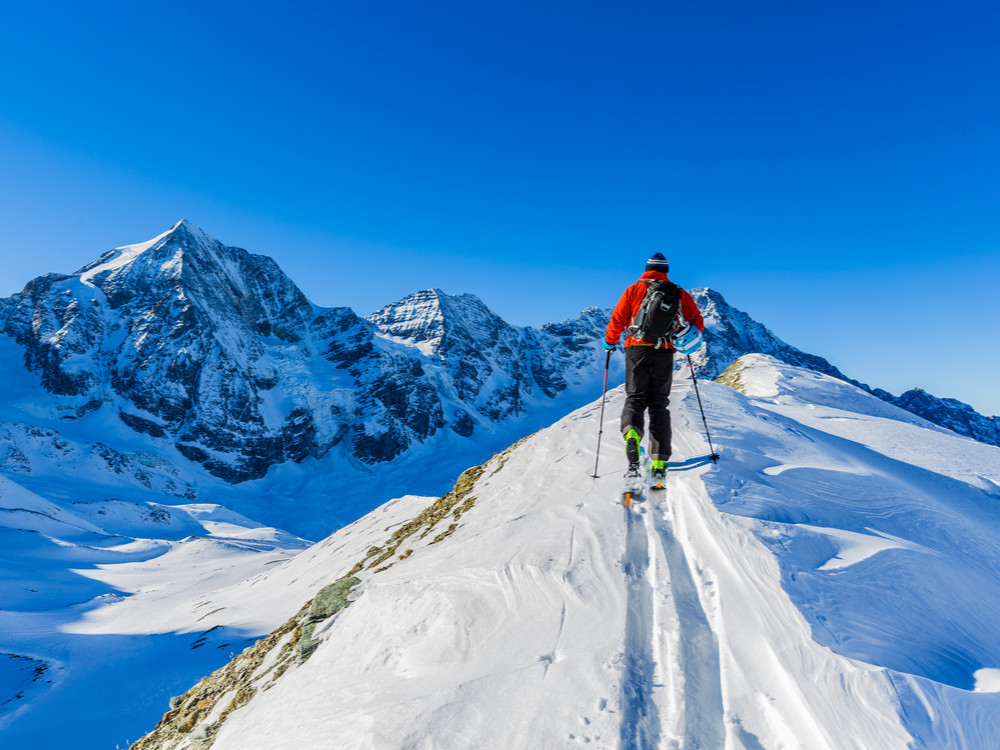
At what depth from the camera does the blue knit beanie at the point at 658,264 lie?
277 inches

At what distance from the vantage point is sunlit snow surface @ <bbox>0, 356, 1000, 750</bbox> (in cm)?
305

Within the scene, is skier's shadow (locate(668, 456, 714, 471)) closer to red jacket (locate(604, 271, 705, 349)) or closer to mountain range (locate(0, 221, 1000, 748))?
mountain range (locate(0, 221, 1000, 748))

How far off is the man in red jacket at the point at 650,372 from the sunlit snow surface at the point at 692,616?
2.01 ft

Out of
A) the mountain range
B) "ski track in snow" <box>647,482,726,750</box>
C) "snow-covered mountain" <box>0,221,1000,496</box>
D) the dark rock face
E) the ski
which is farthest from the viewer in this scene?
the dark rock face

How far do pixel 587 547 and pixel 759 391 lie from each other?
46.2ft

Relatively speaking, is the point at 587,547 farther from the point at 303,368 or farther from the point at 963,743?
the point at 303,368

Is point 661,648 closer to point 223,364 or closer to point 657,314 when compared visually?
point 657,314

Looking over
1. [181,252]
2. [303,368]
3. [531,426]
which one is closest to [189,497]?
[303,368]

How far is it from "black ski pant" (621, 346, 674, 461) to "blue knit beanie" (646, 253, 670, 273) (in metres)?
1.24

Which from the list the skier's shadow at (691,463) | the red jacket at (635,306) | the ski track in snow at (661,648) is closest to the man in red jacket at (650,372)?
the red jacket at (635,306)

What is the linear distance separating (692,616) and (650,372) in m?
3.54

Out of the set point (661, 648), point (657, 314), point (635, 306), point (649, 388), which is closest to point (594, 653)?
point (661, 648)

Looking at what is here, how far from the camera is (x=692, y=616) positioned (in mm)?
4070

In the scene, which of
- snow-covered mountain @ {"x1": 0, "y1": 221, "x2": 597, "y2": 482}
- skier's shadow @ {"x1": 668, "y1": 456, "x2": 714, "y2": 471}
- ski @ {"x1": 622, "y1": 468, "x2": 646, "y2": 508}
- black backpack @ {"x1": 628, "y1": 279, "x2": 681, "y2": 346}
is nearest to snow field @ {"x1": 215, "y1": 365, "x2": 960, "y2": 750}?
ski @ {"x1": 622, "y1": 468, "x2": 646, "y2": 508}
